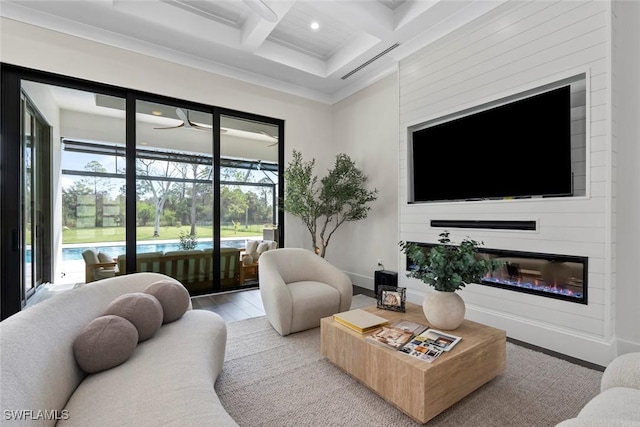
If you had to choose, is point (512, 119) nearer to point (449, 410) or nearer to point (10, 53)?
point (449, 410)

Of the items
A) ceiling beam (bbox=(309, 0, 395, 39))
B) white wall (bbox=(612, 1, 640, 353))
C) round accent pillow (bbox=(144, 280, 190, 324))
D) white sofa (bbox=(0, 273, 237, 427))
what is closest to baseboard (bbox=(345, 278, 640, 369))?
white wall (bbox=(612, 1, 640, 353))

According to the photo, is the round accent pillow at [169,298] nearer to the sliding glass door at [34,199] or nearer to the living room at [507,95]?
the sliding glass door at [34,199]

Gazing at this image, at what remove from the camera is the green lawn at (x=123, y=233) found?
135 inches

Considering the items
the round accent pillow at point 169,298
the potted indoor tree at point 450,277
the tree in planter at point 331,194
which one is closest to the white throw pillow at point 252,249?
the tree in planter at point 331,194

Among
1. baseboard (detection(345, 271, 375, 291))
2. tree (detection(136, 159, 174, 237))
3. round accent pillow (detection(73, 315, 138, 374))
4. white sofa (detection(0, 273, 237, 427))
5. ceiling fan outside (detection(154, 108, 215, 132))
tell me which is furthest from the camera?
baseboard (detection(345, 271, 375, 291))

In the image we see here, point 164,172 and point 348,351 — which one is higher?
point 164,172

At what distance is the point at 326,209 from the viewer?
4477mm

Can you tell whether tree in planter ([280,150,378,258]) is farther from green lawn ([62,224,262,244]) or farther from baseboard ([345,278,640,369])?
baseboard ([345,278,640,369])

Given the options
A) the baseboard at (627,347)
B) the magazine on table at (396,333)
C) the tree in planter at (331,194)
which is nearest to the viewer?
the magazine on table at (396,333)

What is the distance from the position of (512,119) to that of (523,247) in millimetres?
1223

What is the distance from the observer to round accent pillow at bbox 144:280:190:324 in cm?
181

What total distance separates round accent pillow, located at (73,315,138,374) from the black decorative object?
1702mm

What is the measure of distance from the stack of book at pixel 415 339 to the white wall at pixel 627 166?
161cm

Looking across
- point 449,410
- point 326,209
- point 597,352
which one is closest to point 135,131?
point 326,209
